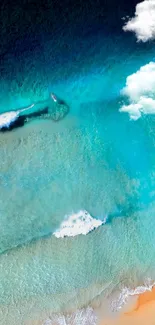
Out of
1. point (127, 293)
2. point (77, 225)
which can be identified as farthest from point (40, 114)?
point (127, 293)

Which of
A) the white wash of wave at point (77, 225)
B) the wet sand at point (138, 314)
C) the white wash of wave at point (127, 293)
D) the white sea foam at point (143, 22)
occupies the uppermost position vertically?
the white sea foam at point (143, 22)

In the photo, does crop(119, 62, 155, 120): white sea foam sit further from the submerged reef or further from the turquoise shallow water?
the submerged reef

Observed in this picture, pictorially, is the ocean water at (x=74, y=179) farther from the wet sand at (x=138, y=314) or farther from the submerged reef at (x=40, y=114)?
the wet sand at (x=138, y=314)

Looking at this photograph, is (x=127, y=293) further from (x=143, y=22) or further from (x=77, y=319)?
(x=143, y=22)

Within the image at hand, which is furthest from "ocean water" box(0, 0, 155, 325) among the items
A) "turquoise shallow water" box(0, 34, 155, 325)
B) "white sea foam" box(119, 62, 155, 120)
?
"white sea foam" box(119, 62, 155, 120)

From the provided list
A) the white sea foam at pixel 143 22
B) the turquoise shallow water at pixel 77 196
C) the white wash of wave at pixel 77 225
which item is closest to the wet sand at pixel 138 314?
the turquoise shallow water at pixel 77 196

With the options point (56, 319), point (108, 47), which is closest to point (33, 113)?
point (108, 47)
